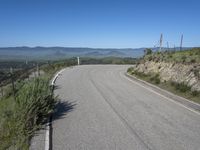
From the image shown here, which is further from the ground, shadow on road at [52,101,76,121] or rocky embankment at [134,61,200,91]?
rocky embankment at [134,61,200,91]

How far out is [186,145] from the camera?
6746 millimetres

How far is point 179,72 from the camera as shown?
649 inches

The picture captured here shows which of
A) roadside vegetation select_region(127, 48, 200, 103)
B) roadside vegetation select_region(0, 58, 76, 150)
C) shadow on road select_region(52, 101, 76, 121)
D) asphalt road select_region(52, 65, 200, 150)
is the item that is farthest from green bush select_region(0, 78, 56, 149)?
roadside vegetation select_region(127, 48, 200, 103)

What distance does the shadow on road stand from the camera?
9.48 m

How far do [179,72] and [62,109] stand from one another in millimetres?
8436

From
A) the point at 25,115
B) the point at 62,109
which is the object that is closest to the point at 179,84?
the point at 62,109

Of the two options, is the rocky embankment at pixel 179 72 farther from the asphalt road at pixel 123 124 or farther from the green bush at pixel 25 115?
the green bush at pixel 25 115

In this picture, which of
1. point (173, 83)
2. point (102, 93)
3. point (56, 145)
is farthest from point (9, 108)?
point (173, 83)

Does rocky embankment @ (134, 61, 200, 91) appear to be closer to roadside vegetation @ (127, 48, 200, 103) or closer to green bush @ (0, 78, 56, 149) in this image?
roadside vegetation @ (127, 48, 200, 103)

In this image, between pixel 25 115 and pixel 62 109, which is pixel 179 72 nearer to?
pixel 62 109

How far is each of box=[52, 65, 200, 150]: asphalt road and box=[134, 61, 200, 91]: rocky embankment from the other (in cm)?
207

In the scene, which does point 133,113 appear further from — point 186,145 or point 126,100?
point 186,145

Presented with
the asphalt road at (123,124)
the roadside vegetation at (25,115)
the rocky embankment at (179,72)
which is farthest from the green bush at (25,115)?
A: the rocky embankment at (179,72)

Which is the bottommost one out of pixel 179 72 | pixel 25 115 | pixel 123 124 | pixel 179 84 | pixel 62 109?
pixel 62 109
